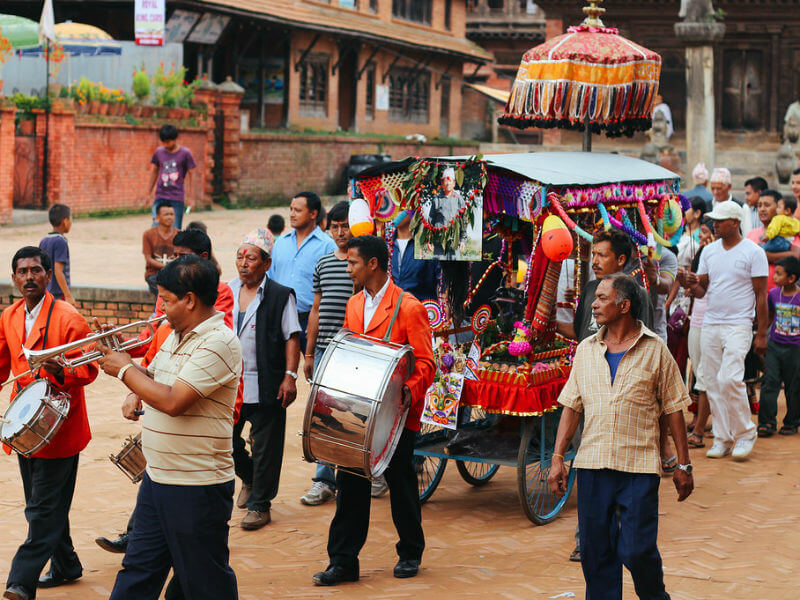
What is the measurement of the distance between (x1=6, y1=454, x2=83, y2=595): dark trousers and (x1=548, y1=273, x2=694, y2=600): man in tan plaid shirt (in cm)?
267

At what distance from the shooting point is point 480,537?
24.9 feet

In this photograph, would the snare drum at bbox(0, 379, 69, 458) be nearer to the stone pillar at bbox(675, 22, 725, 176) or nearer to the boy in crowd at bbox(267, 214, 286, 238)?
the boy in crowd at bbox(267, 214, 286, 238)

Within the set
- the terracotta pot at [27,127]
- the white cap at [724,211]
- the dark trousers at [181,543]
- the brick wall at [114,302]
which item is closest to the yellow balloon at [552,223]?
the white cap at [724,211]

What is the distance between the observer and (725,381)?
31.0 feet

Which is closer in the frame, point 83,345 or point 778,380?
point 83,345

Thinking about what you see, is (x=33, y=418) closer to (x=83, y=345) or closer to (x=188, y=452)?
(x=83, y=345)

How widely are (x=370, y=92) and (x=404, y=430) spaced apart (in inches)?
1394

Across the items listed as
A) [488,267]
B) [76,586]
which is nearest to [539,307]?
[488,267]

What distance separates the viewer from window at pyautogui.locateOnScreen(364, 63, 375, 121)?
4081cm

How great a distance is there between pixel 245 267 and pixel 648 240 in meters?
3.01

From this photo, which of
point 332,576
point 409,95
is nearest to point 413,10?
point 409,95

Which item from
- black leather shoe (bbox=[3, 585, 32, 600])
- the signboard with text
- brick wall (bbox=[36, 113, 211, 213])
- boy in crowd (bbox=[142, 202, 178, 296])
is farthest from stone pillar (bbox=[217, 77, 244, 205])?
black leather shoe (bbox=[3, 585, 32, 600])

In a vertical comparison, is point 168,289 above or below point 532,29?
below

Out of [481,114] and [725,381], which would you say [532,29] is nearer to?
[481,114]
